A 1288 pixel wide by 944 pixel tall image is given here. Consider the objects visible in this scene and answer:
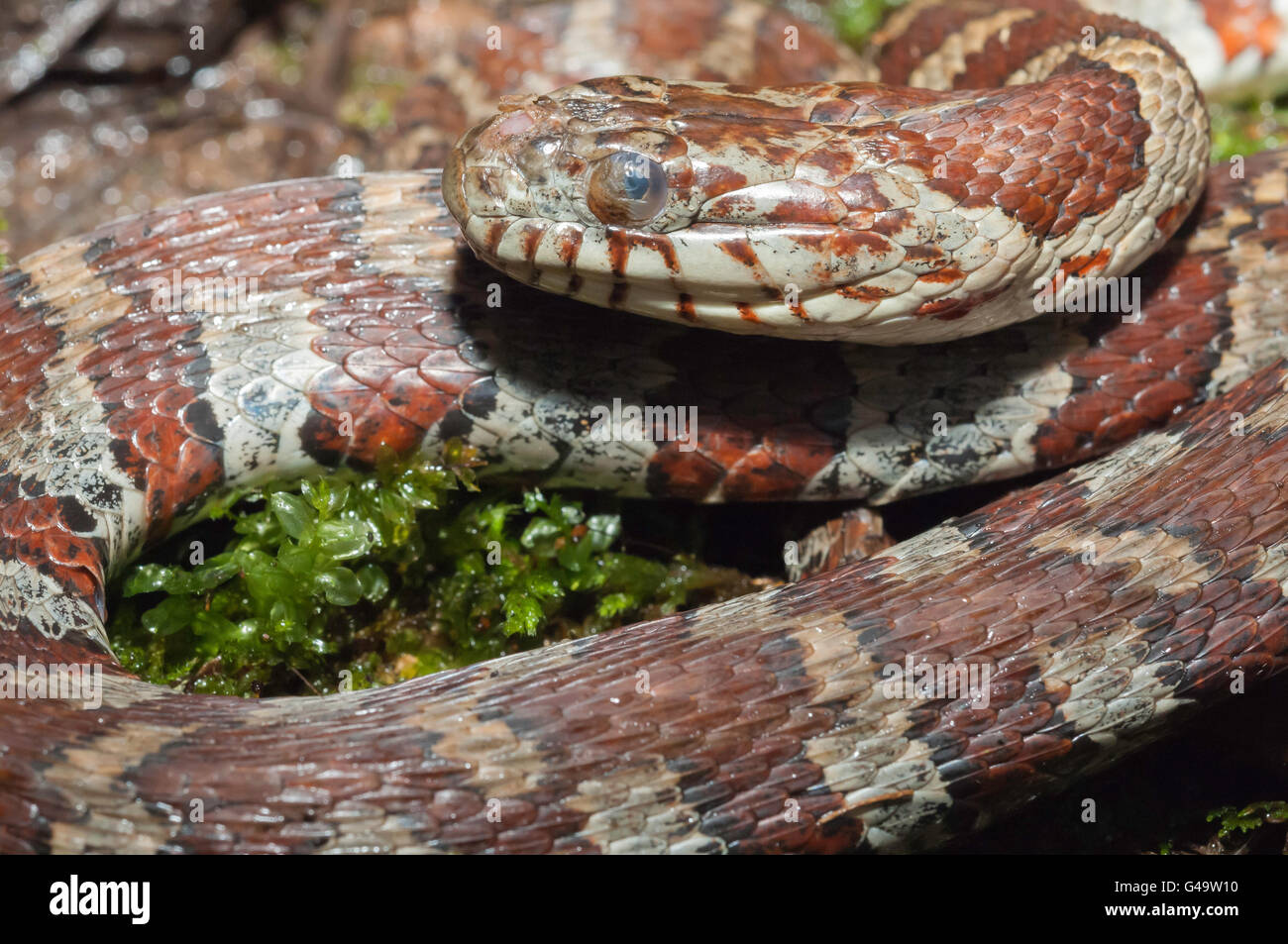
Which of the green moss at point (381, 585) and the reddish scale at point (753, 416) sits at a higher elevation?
the reddish scale at point (753, 416)

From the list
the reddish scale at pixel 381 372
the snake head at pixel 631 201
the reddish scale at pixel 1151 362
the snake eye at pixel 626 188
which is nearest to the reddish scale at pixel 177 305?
the reddish scale at pixel 381 372

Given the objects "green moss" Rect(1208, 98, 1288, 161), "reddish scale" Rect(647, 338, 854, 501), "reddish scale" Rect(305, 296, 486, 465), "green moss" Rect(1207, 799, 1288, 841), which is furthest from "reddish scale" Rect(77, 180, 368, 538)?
"green moss" Rect(1208, 98, 1288, 161)

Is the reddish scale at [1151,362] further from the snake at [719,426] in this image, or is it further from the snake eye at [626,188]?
the snake eye at [626,188]

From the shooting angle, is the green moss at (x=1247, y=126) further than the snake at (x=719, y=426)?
Yes

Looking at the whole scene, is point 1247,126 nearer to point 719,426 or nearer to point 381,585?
point 719,426

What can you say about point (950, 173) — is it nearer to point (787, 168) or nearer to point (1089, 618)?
point (787, 168)

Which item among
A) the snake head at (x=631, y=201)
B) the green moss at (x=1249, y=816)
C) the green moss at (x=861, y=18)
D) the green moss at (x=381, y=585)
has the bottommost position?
the green moss at (x=1249, y=816)

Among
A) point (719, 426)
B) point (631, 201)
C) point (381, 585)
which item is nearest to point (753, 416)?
point (719, 426)

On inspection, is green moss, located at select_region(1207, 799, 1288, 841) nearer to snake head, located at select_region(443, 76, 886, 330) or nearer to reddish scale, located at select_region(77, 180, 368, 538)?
snake head, located at select_region(443, 76, 886, 330)
